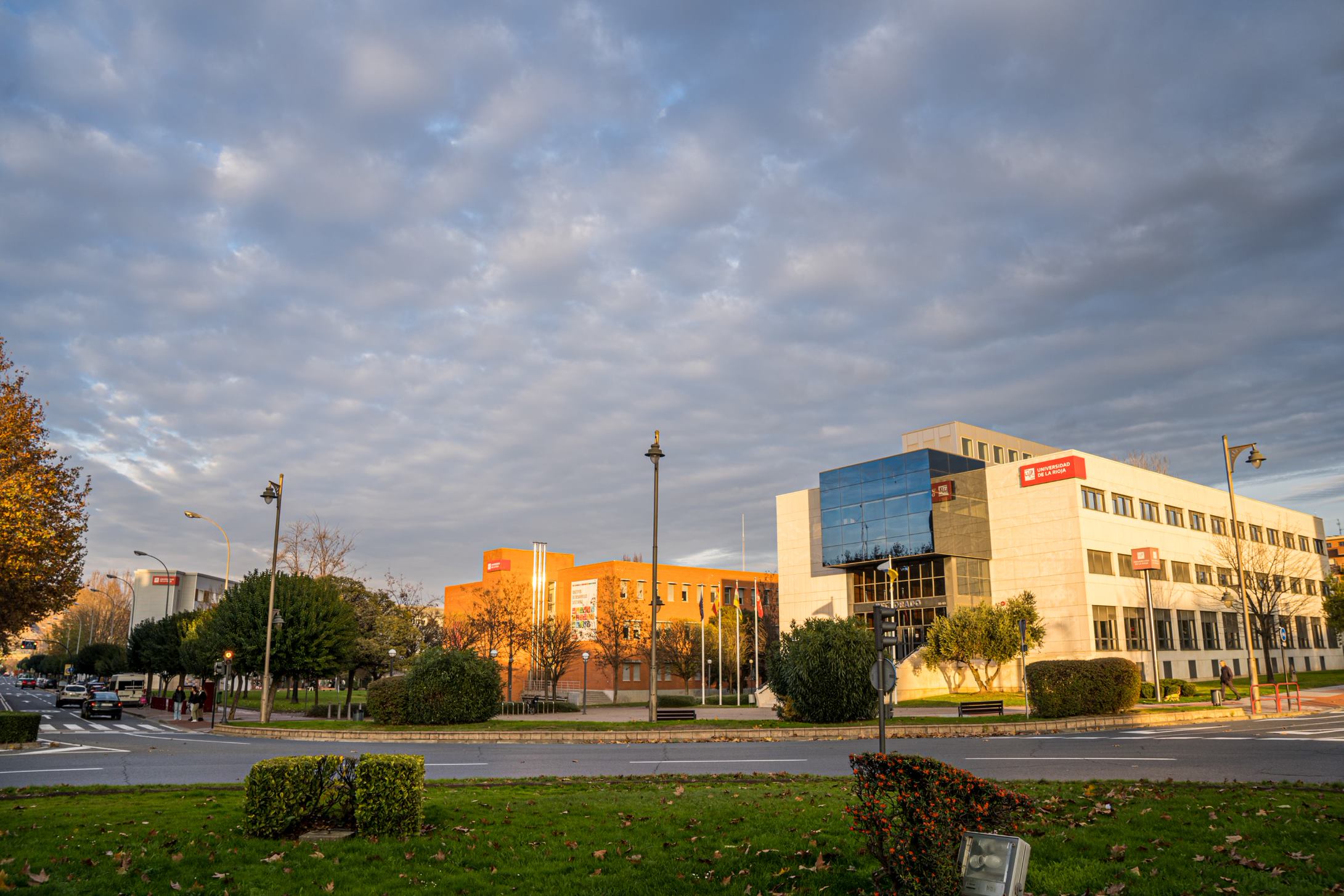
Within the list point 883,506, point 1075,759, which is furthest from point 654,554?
point 883,506

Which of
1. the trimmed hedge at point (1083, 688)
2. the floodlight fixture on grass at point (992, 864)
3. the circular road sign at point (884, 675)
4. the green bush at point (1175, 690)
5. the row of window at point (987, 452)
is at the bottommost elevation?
the green bush at point (1175, 690)

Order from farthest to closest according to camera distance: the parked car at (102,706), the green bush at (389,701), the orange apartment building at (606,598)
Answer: the orange apartment building at (606,598), the parked car at (102,706), the green bush at (389,701)

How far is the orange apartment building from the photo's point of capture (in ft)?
247

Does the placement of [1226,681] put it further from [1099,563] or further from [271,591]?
[271,591]

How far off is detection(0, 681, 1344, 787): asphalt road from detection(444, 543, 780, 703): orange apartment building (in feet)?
158

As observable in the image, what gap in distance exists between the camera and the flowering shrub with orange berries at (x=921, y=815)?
5.88 meters

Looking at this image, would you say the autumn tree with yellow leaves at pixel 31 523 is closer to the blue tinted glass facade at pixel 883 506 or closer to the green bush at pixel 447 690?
the green bush at pixel 447 690

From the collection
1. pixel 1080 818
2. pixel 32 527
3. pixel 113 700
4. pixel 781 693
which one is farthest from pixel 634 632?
pixel 1080 818

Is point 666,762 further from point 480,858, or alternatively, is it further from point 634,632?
point 634,632

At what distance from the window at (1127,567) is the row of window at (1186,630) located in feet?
6.71

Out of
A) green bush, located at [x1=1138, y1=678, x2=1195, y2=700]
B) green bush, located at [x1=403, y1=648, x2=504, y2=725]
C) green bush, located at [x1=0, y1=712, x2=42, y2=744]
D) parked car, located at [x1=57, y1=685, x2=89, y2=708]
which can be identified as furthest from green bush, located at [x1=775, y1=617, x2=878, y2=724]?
parked car, located at [x1=57, y1=685, x2=89, y2=708]

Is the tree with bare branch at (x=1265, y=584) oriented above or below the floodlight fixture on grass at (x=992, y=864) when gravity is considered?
above

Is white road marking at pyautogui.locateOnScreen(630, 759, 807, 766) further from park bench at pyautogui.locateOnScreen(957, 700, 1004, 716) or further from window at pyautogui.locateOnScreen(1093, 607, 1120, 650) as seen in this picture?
window at pyautogui.locateOnScreen(1093, 607, 1120, 650)

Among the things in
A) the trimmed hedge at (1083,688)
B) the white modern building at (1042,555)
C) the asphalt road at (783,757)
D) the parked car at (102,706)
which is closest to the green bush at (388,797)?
the asphalt road at (783,757)
